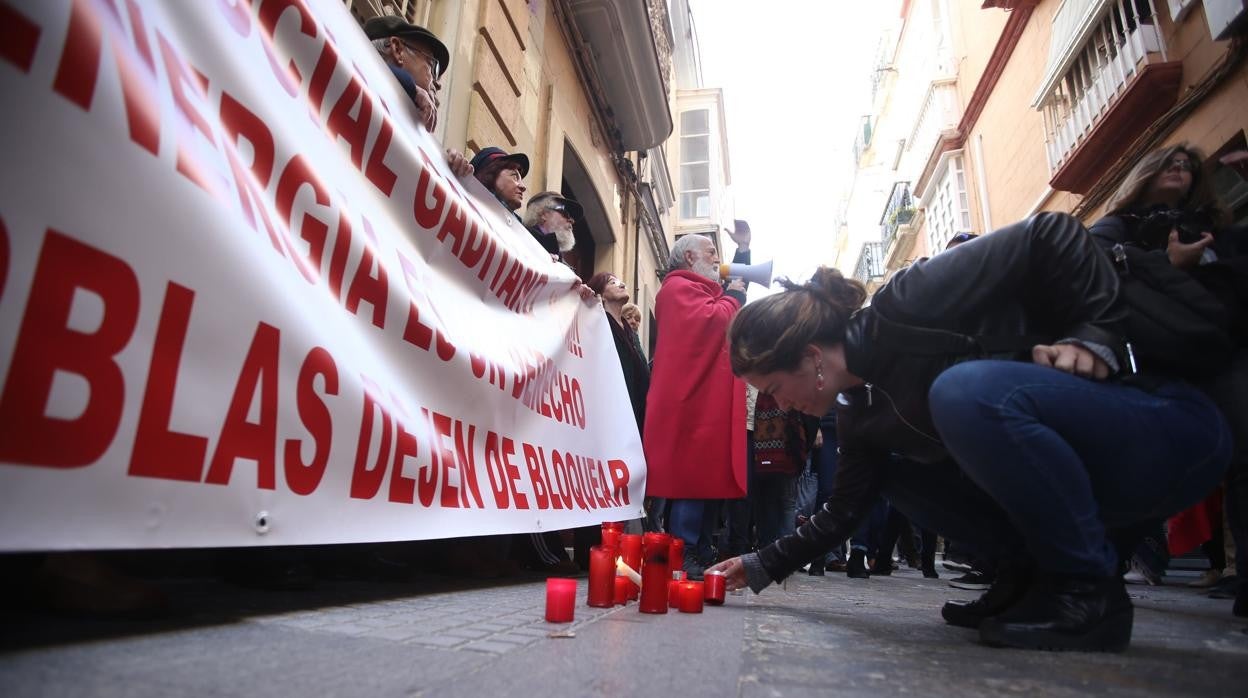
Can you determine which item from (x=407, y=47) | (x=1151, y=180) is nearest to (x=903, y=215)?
(x=1151, y=180)

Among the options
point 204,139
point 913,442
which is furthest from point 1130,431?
point 204,139

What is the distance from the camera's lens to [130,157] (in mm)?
1045

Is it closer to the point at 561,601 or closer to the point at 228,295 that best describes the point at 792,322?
the point at 561,601

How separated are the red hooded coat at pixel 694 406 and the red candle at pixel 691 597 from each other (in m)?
1.15

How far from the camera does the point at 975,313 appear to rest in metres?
1.56

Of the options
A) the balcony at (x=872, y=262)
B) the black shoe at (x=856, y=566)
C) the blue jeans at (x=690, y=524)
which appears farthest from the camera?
the balcony at (x=872, y=262)

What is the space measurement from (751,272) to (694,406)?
110 centimetres

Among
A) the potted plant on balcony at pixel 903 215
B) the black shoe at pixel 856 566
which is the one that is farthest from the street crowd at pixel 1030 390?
the potted plant on balcony at pixel 903 215

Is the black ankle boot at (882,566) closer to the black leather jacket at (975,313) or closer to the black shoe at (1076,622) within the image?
the black leather jacket at (975,313)

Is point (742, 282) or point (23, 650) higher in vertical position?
point (742, 282)

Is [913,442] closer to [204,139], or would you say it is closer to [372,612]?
[372,612]

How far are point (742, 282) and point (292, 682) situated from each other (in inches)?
123

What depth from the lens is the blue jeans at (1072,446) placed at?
4.47 feet

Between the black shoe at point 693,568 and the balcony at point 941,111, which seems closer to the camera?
the black shoe at point 693,568
